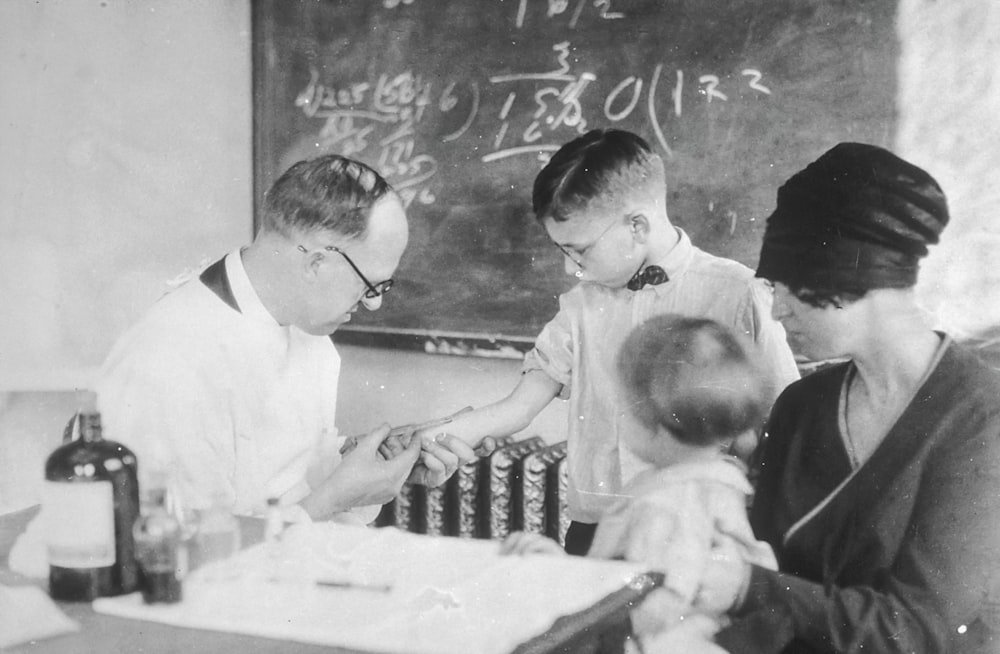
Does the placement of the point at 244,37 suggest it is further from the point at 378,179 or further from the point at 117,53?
the point at 378,179

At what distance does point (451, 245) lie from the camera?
5.54 feet

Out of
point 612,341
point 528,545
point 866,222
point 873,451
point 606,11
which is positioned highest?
point 606,11

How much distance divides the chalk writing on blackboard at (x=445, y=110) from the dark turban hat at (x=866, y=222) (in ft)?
0.94

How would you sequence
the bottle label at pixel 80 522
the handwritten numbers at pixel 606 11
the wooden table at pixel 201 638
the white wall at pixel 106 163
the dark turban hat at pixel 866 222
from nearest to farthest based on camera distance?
the wooden table at pixel 201 638 < the bottle label at pixel 80 522 < the dark turban hat at pixel 866 222 < the handwritten numbers at pixel 606 11 < the white wall at pixel 106 163

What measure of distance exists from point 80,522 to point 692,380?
3.16 feet

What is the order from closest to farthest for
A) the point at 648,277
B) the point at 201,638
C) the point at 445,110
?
the point at 201,638, the point at 648,277, the point at 445,110

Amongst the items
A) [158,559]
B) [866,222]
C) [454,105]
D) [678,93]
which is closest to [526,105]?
[454,105]

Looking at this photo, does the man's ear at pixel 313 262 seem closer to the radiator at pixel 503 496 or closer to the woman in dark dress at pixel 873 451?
the radiator at pixel 503 496

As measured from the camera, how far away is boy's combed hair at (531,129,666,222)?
1.52m

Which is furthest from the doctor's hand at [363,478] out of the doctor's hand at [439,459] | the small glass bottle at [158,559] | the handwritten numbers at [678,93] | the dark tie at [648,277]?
the handwritten numbers at [678,93]

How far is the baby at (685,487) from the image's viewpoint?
139cm

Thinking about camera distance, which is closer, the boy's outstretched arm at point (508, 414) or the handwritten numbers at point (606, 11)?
the handwritten numbers at point (606, 11)

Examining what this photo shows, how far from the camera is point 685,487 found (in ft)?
4.83

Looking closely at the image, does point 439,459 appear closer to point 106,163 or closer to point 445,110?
point 445,110
